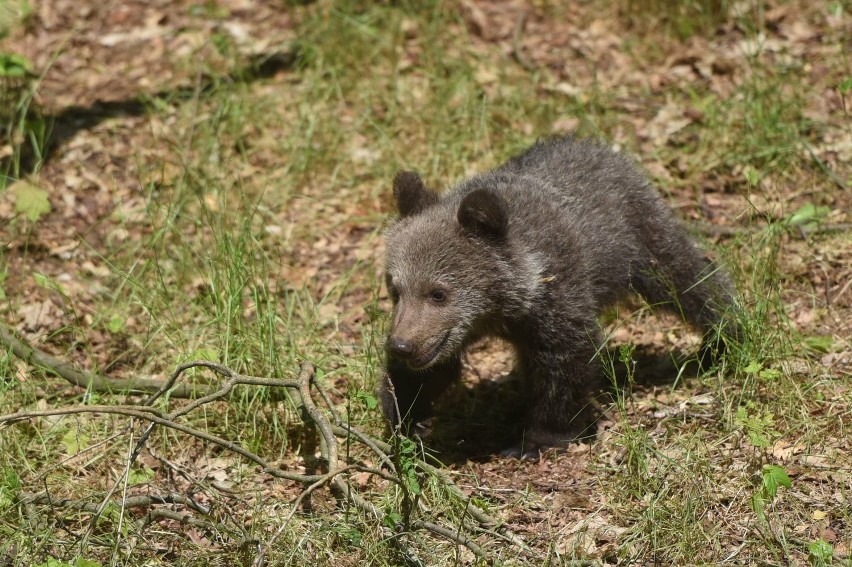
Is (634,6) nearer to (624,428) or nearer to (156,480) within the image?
(624,428)

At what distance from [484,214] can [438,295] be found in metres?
0.62

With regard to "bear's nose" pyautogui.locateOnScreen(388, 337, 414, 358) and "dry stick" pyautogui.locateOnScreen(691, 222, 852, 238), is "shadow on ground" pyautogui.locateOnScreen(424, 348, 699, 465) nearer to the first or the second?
"bear's nose" pyautogui.locateOnScreen(388, 337, 414, 358)

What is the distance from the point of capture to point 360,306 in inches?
325

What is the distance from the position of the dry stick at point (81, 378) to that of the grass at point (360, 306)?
0.37 ft

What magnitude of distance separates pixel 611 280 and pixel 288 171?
4.02m

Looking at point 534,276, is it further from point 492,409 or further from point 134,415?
point 134,415

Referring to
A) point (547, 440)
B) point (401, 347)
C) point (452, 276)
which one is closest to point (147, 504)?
point (401, 347)

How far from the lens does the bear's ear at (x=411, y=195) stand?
22.1ft

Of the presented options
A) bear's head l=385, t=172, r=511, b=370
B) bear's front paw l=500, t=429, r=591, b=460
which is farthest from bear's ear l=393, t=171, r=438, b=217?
bear's front paw l=500, t=429, r=591, b=460

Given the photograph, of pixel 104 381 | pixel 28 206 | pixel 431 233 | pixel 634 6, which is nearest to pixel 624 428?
pixel 431 233

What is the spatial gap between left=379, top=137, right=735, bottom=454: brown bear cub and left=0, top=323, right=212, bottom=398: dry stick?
1474mm

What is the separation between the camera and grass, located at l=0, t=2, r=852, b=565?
5.44 meters

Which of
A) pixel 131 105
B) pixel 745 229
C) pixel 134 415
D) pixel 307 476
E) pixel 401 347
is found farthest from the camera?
pixel 131 105

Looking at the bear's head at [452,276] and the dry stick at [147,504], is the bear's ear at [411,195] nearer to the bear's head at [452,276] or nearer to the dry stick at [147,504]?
the bear's head at [452,276]
